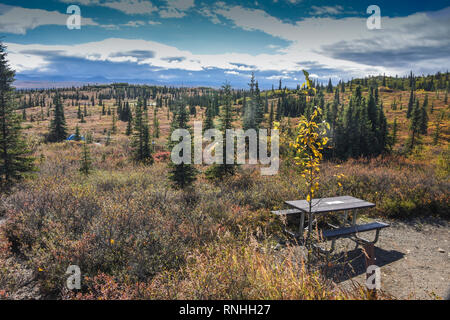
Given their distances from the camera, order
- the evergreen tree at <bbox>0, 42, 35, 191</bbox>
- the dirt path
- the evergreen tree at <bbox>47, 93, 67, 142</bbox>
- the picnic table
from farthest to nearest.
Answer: the evergreen tree at <bbox>47, 93, 67, 142</bbox>
the evergreen tree at <bbox>0, 42, 35, 191</bbox>
the picnic table
the dirt path

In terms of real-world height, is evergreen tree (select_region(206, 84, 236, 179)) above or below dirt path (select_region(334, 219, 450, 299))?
above

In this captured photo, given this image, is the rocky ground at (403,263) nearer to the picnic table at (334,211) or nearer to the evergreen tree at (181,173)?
the picnic table at (334,211)

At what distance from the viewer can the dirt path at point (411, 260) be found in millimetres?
4891

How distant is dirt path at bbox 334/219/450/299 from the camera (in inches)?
193

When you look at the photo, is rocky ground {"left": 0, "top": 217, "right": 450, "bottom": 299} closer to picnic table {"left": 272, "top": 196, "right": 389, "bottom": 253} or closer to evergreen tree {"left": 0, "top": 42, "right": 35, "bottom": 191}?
picnic table {"left": 272, "top": 196, "right": 389, "bottom": 253}

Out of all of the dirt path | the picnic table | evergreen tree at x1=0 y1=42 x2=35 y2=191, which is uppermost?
evergreen tree at x1=0 y1=42 x2=35 y2=191

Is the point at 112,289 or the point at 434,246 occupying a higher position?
the point at 112,289

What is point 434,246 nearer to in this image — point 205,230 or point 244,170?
point 205,230

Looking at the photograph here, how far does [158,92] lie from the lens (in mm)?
163875

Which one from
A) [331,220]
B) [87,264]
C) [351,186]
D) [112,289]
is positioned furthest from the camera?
[351,186]

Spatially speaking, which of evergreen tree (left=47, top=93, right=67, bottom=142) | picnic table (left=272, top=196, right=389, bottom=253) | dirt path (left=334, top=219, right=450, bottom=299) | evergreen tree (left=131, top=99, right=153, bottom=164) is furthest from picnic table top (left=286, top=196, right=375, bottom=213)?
evergreen tree (left=47, top=93, right=67, bottom=142)

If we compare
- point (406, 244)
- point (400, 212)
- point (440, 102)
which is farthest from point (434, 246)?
point (440, 102)

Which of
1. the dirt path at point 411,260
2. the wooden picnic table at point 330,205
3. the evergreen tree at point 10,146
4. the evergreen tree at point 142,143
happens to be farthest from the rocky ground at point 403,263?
the evergreen tree at point 142,143
